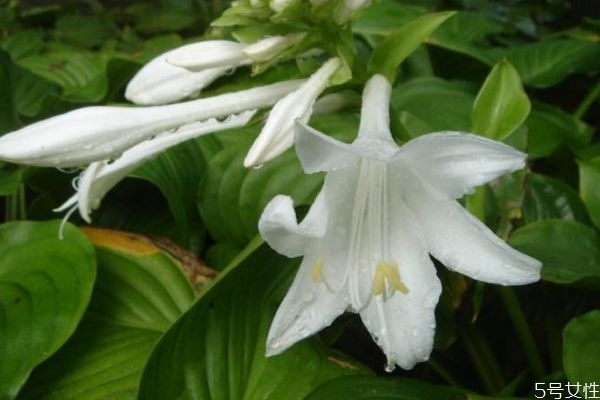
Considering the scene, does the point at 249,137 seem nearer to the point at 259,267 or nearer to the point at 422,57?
the point at 259,267

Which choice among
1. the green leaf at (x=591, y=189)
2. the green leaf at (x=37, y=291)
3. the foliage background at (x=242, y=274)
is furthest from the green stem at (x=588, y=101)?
the green leaf at (x=37, y=291)

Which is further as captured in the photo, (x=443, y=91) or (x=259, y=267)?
(x=443, y=91)

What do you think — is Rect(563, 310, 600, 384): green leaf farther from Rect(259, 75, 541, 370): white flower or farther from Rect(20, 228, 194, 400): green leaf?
Rect(20, 228, 194, 400): green leaf

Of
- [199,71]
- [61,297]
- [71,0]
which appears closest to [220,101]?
[199,71]

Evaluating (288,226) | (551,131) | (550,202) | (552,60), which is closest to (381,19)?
(552,60)

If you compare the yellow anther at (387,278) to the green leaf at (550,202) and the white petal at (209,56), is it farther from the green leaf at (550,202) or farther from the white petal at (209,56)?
the green leaf at (550,202)

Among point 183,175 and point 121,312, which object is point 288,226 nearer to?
point 121,312
